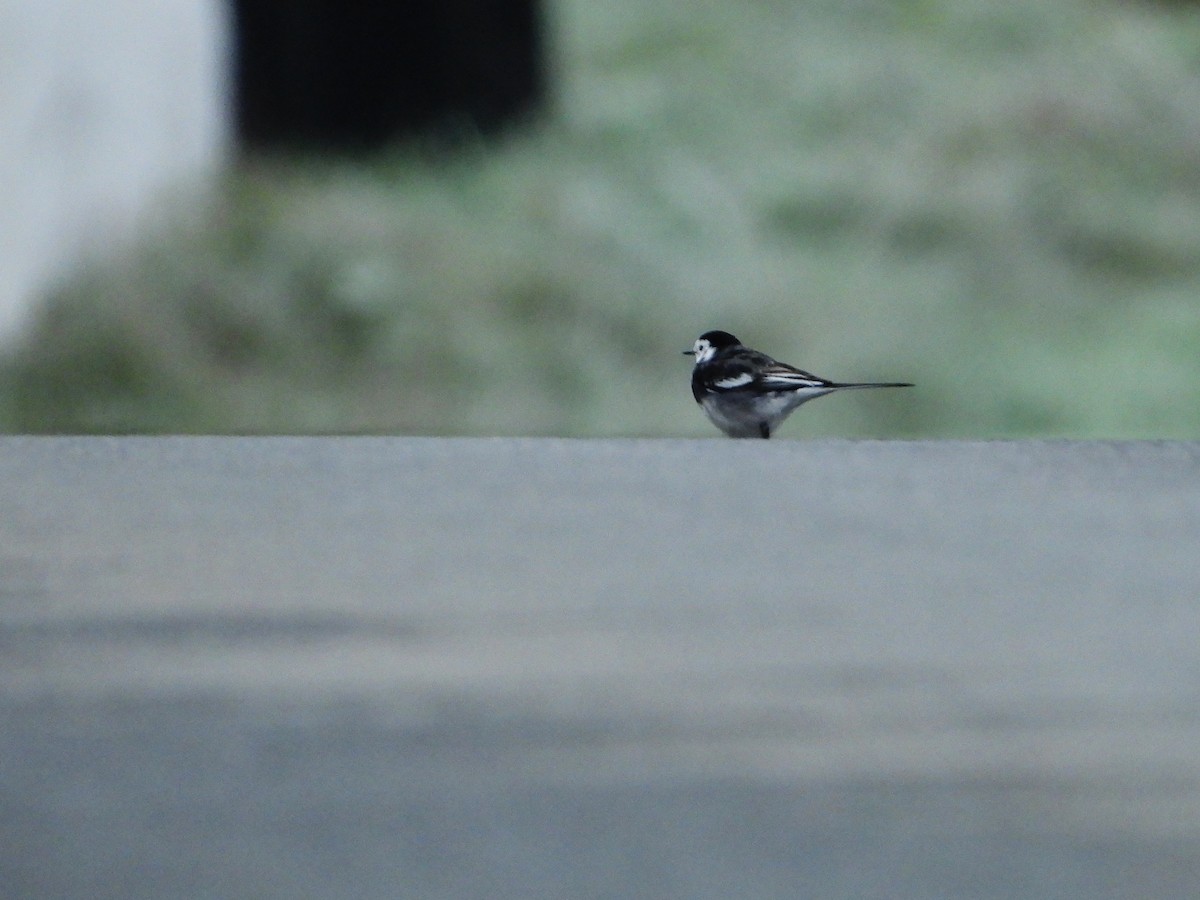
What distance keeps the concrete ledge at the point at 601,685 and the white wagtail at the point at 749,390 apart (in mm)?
760

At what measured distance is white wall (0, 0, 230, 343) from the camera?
29.2 feet

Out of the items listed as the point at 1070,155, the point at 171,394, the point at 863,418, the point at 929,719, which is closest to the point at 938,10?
the point at 1070,155

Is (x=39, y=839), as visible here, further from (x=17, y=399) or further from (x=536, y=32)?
(x=536, y=32)

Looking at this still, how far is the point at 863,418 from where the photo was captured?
8297 millimetres

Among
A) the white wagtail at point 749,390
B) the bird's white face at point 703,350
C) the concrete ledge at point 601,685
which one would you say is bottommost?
the concrete ledge at point 601,685

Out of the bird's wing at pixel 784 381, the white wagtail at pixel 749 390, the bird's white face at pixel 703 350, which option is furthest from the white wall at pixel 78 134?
the bird's wing at pixel 784 381

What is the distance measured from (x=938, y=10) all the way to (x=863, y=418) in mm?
3312

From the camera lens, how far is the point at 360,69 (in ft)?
31.1

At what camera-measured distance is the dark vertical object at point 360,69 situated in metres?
9.44

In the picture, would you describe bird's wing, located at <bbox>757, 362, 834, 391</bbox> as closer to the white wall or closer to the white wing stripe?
the white wing stripe

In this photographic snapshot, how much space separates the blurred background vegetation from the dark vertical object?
0.15 metres

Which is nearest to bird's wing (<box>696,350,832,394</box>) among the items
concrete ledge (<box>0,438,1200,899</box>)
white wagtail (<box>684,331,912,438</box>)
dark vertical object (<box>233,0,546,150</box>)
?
white wagtail (<box>684,331,912,438</box>)

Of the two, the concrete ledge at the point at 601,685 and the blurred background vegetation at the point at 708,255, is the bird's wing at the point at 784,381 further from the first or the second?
the blurred background vegetation at the point at 708,255

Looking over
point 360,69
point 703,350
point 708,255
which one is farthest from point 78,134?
point 703,350
